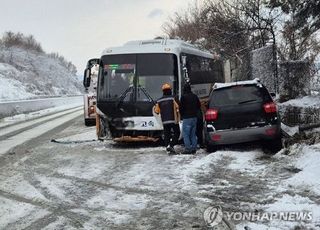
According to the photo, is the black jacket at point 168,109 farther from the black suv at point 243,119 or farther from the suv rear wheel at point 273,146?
the suv rear wheel at point 273,146

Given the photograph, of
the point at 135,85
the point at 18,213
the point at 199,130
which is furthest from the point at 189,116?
the point at 18,213

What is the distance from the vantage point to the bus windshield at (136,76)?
13961 mm

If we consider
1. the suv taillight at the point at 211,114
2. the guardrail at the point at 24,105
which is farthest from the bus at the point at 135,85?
the guardrail at the point at 24,105

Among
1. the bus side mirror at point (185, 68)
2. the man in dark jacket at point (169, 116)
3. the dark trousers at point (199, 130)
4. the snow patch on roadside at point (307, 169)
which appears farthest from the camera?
the bus side mirror at point (185, 68)

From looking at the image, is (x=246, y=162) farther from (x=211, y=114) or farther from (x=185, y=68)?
(x=185, y=68)

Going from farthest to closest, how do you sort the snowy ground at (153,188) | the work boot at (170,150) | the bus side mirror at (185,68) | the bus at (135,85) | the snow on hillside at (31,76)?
the snow on hillside at (31,76)
the bus side mirror at (185,68)
the bus at (135,85)
the work boot at (170,150)
the snowy ground at (153,188)

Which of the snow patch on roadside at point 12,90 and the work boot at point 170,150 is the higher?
the snow patch on roadside at point 12,90

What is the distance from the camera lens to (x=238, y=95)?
38.2 ft

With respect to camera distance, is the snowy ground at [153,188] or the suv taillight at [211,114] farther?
the suv taillight at [211,114]

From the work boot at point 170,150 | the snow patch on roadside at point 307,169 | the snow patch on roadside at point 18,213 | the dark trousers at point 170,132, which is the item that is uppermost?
the dark trousers at point 170,132

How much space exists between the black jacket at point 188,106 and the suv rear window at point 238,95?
0.71m

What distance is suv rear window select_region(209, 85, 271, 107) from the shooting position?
11.6m

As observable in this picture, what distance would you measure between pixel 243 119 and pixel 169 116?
2099 millimetres

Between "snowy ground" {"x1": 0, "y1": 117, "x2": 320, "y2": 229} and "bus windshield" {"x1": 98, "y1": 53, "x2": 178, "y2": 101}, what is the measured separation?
201 centimetres
